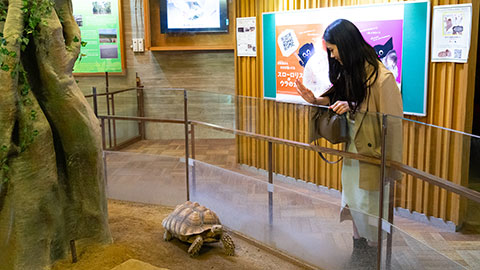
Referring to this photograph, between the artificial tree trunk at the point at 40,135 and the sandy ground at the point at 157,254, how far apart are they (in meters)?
0.23

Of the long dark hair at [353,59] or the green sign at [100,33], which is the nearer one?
the long dark hair at [353,59]

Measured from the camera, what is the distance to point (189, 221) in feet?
12.0

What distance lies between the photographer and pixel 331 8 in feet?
15.5

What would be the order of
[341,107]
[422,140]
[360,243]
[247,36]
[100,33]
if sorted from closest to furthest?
1. [422,140]
2. [341,107]
3. [360,243]
4. [247,36]
5. [100,33]

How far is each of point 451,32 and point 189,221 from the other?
8.16 feet

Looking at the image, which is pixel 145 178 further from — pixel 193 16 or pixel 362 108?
pixel 193 16

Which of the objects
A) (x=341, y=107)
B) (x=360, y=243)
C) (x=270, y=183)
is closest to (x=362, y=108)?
(x=341, y=107)

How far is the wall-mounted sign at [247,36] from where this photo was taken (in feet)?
18.5

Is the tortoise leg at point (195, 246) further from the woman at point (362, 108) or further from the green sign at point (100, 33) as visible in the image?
the green sign at point (100, 33)

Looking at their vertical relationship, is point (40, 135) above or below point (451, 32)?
below

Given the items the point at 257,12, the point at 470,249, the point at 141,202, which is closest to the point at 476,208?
the point at 470,249

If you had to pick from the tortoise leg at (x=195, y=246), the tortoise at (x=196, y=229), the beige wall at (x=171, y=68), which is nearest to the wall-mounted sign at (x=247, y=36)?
the beige wall at (x=171, y=68)

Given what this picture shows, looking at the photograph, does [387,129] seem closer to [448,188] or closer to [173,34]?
[448,188]

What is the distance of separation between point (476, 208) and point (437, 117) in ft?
6.57
